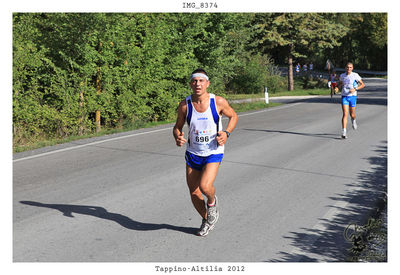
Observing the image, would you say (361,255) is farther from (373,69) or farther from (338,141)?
(373,69)

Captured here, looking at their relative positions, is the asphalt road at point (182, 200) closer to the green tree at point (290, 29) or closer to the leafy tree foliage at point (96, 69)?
the leafy tree foliage at point (96, 69)

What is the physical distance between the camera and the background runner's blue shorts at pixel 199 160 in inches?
221

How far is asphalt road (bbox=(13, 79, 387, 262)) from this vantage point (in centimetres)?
534

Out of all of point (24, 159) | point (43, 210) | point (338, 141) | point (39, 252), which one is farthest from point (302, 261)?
point (338, 141)

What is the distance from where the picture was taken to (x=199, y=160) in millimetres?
5660

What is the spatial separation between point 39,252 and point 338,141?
9.01 m

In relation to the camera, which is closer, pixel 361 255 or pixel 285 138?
pixel 361 255

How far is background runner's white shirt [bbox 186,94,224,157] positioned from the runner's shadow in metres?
1.06

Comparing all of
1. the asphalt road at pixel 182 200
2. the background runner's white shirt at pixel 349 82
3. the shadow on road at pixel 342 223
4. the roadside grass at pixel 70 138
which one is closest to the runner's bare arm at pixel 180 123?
the asphalt road at pixel 182 200

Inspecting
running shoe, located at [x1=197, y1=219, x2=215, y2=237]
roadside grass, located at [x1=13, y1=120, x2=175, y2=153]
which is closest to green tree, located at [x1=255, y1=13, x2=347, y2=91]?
roadside grass, located at [x1=13, y1=120, x2=175, y2=153]

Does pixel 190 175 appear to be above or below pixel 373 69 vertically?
→ below

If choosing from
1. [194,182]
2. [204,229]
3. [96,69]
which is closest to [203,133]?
[194,182]

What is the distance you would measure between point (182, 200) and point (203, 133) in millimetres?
2066
